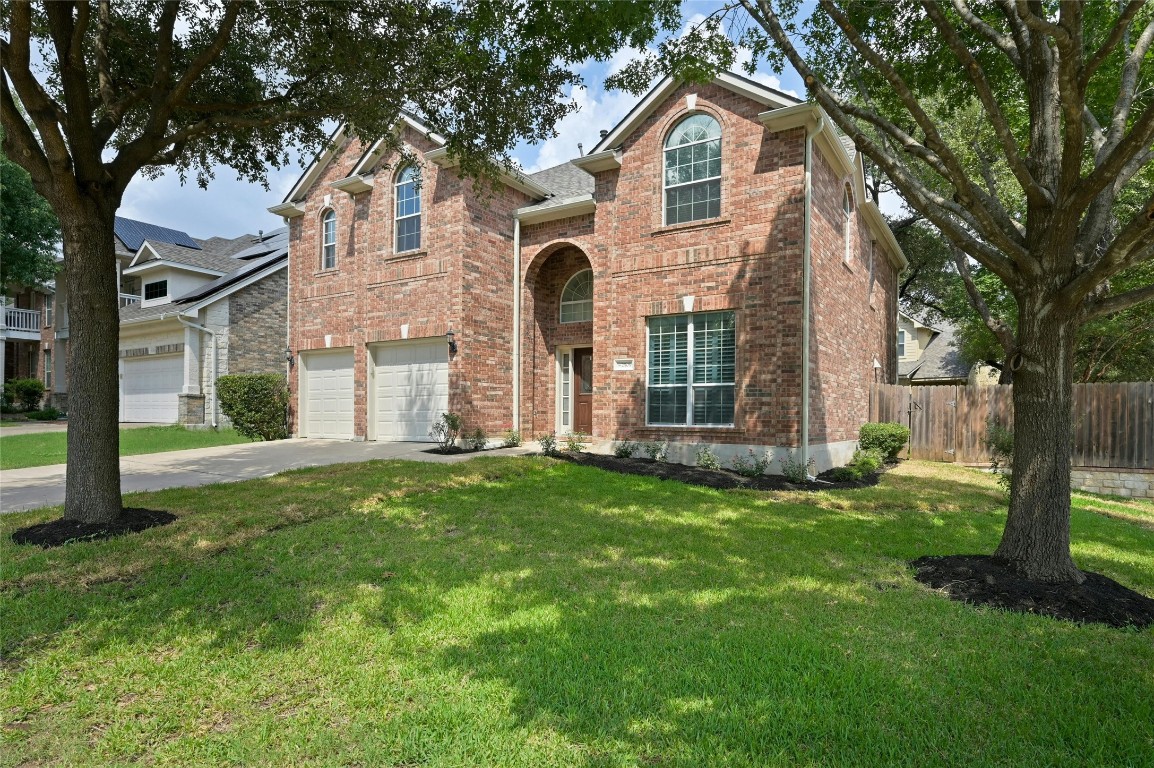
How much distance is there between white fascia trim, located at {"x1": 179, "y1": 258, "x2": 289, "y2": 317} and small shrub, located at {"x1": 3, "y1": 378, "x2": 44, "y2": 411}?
39.2 feet

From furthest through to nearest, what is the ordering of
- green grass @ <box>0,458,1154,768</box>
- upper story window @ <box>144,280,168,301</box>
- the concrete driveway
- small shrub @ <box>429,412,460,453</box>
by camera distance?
1. upper story window @ <box>144,280,168,301</box>
2. small shrub @ <box>429,412,460,453</box>
3. the concrete driveway
4. green grass @ <box>0,458,1154,768</box>

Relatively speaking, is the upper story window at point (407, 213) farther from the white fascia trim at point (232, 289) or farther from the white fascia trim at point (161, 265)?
the white fascia trim at point (161, 265)

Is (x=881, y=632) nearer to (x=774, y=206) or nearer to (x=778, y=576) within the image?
(x=778, y=576)

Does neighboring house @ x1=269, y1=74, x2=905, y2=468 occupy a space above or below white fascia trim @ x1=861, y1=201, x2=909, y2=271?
below

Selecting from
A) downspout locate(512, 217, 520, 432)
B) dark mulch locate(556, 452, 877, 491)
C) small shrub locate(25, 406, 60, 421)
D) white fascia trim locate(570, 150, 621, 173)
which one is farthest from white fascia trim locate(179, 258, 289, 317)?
dark mulch locate(556, 452, 877, 491)

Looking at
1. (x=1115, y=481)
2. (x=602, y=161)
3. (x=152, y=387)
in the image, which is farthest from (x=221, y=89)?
(x=1115, y=481)

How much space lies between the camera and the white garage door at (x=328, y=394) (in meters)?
14.9

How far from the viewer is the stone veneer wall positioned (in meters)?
12.0

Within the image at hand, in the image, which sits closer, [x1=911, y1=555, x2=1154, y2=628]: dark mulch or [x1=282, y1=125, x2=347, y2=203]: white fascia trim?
[x1=911, y1=555, x2=1154, y2=628]: dark mulch

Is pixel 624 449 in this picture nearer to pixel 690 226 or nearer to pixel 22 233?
pixel 690 226

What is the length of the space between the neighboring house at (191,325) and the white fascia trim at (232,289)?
3 cm

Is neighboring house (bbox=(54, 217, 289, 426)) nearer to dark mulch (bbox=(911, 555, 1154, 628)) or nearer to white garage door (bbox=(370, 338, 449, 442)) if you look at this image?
white garage door (bbox=(370, 338, 449, 442))

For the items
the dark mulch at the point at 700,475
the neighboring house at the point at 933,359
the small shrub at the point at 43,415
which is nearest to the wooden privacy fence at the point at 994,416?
the dark mulch at the point at 700,475

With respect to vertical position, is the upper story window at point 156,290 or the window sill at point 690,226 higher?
the upper story window at point 156,290
